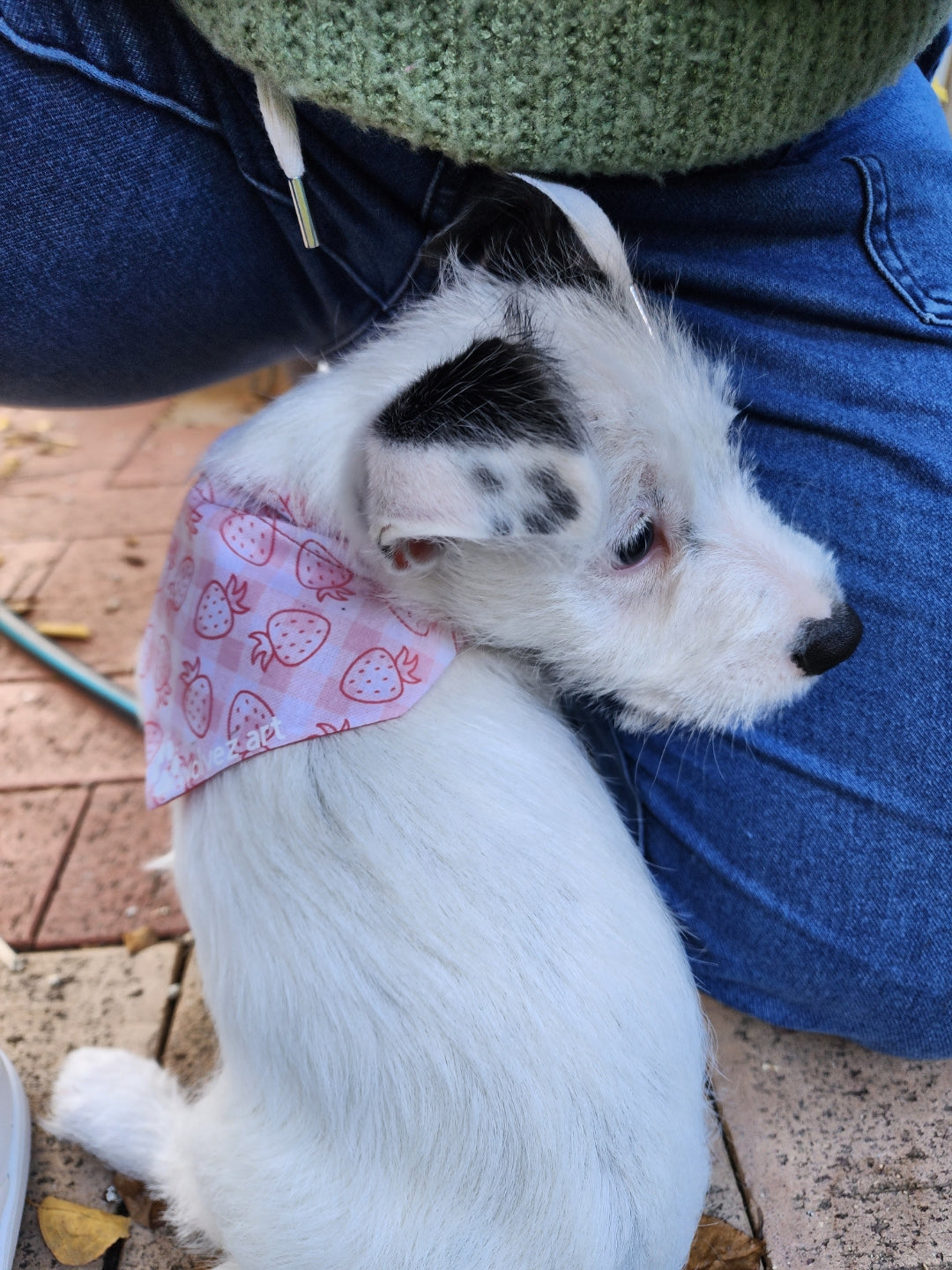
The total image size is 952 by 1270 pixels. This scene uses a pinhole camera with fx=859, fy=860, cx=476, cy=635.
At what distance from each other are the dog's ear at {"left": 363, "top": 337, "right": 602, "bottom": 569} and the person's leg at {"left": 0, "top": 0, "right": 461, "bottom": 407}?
0.70 meters

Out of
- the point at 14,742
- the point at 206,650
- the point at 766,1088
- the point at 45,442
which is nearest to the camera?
the point at 206,650

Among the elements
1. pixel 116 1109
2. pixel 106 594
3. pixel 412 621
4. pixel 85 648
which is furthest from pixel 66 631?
pixel 412 621

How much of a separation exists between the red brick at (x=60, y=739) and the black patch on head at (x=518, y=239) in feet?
5.45

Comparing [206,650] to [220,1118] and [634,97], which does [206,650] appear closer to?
[220,1118]

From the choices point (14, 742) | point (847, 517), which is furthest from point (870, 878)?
point (14, 742)

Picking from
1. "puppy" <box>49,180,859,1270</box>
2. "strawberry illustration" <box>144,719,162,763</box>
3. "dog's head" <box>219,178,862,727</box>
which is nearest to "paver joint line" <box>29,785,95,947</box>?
"puppy" <box>49,180,859,1270</box>

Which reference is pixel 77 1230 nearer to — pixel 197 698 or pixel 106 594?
pixel 197 698

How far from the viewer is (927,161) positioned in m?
1.58

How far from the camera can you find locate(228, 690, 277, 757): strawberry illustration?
1308 millimetres

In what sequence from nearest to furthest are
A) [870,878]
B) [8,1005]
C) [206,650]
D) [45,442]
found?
[206,650] → [870,878] → [8,1005] → [45,442]

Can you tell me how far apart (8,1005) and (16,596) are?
5.40 feet

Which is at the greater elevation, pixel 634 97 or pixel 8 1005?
pixel 634 97

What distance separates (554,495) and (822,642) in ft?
1.66

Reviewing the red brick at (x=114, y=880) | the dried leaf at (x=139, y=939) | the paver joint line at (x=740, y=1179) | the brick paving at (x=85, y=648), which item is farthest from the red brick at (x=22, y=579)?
the paver joint line at (x=740, y=1179)
